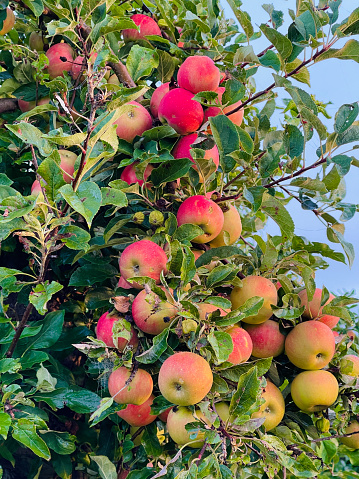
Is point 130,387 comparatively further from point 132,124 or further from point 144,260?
point 132,124

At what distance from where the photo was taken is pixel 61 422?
4.25 feet

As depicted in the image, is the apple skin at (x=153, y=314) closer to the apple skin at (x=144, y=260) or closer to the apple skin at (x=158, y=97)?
the apple skin at (x=144, y=260)

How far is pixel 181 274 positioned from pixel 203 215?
0.65ft

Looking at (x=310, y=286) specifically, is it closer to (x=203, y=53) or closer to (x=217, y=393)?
(x=217, y=393)

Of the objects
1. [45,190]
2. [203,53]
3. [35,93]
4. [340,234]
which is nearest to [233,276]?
[340,234]

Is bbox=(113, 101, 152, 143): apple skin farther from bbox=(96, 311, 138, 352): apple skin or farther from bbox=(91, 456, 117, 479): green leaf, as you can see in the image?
bbox=(91, 456, 117, 479): green leaf

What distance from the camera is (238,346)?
37.5 inches

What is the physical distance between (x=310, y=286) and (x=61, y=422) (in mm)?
781

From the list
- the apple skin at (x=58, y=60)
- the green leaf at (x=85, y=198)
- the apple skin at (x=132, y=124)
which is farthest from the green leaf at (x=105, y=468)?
the apple skin at (x=58, y=60)

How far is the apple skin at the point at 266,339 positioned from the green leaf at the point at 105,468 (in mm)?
417

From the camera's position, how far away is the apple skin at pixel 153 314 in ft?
2.93

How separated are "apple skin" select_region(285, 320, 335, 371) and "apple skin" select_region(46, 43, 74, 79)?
957 millimetres

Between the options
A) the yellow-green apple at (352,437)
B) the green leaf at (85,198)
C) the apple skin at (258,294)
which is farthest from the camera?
the yellow-green apple at (352,437)

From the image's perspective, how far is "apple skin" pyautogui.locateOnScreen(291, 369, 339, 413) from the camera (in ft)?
3.39
